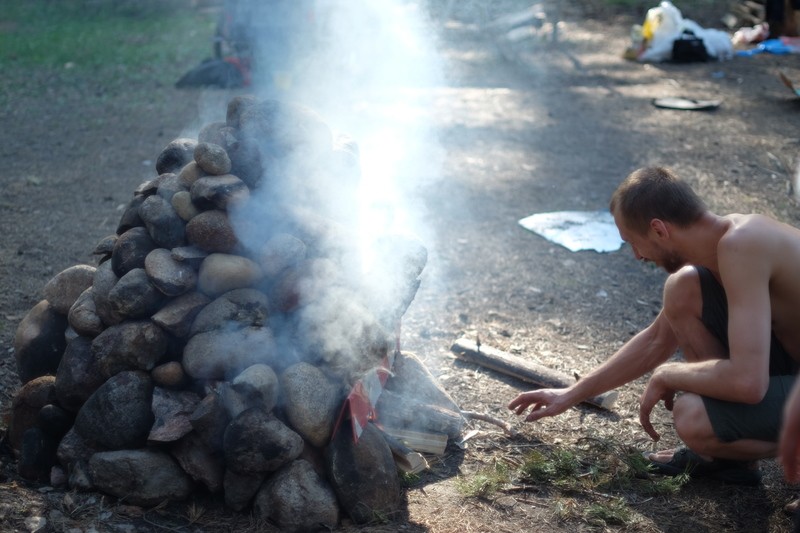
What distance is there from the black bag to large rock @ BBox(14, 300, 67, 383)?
33.1ft

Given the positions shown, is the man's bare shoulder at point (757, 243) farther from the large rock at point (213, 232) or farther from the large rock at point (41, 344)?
the large rock at point (41, 344)

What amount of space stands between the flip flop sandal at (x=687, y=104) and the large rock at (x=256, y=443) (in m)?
7.66

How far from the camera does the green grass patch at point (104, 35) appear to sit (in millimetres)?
11484

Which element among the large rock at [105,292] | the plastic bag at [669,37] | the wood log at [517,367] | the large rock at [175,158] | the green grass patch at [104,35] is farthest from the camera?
the green grass patch at [104,35]

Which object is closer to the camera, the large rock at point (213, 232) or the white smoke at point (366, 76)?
the large rock at point (213, 232)

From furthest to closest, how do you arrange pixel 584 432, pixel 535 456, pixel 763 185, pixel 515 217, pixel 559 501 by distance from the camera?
pixel 763 185 < pixel 515 217 < pixel 584 432 < pixel 535 456 < pixel 559 501

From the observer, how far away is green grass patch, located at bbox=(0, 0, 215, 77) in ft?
37.7

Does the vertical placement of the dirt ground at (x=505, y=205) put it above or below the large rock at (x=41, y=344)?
below

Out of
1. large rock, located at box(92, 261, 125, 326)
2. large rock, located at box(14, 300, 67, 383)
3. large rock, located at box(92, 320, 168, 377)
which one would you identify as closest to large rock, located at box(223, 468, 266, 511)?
large rock, located at box(92, 320, 168, 377)

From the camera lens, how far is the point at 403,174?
23.1 feet

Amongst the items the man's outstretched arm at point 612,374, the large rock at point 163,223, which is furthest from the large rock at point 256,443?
the man's outstretched arm at point 612,374

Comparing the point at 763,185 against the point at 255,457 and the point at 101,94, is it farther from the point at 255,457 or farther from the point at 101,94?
the point at 101,94

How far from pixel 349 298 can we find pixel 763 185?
4.93m

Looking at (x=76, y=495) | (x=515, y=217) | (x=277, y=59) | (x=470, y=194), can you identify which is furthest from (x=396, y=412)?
(x=277, y=59)
